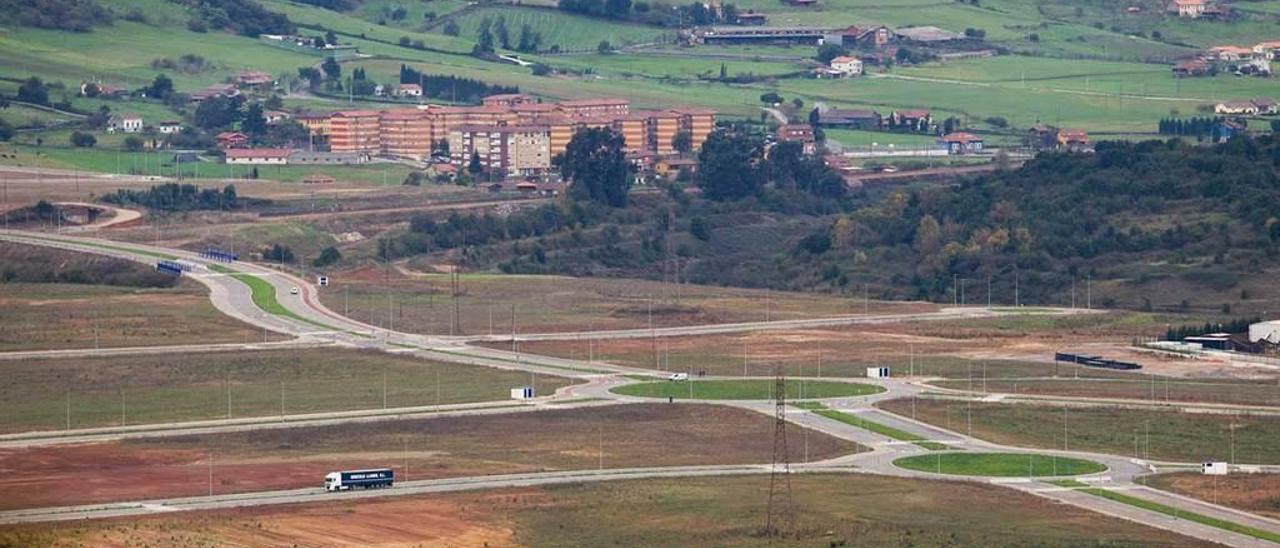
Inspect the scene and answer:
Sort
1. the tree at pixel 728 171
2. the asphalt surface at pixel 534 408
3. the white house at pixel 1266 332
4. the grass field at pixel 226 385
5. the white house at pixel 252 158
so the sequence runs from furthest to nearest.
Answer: the white house at pixel 252 158, the tree at pixel 728 171, the white house at pixel 1266 332, the grass field at pixel 226 385, the asphalt surface at pixel 534 408

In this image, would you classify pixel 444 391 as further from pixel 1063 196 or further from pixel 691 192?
pixel 691 192

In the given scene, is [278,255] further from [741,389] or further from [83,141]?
[741,389]

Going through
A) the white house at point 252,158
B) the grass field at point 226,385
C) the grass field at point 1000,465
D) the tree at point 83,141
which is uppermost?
the tree at point 83,141

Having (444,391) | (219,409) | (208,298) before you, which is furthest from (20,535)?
(208,298)

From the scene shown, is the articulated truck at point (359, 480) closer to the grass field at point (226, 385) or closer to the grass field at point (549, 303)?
the grass field at point (226, 385)

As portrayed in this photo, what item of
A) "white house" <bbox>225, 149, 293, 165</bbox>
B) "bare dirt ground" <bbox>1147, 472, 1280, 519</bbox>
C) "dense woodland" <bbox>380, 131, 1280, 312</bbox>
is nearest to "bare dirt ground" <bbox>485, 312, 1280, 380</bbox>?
"dense woodland" <bbox>380, 131, 1280, 312</bbox>

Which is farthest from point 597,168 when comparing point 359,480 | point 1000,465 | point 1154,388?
point 359,480

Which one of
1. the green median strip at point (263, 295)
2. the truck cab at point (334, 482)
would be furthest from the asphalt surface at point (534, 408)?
the truck cab at point (334, 482)

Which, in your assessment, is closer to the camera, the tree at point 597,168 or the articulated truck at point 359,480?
the articulated truck at point 359,480
